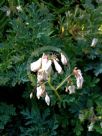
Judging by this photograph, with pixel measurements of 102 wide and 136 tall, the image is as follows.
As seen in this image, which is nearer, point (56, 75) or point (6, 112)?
point (56, 75)

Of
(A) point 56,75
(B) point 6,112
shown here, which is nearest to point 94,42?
(A) point 56,75

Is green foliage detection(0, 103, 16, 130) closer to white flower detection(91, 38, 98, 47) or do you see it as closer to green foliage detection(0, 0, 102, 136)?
green foliage detection(0, 0, 102, 136)

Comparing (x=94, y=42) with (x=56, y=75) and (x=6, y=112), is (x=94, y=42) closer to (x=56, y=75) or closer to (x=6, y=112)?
(x=56, y=75)

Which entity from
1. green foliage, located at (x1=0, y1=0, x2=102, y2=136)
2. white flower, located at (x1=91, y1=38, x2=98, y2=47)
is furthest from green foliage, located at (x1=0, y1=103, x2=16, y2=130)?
white flower, located at (x1=91, y1=38, x2=98, y2=47)

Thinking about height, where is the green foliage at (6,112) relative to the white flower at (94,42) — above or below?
below

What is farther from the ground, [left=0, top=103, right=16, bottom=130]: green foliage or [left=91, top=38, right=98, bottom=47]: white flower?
[left=91, top=38, right=98, bottom=47]: white flower

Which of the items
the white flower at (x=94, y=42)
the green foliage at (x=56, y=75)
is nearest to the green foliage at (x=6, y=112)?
the green foliage at (x=56, y=75)

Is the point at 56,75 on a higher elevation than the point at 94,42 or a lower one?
lower

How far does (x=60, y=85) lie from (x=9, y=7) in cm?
79

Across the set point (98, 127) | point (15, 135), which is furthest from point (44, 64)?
point (15, 135)

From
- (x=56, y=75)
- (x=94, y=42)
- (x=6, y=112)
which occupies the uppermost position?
(x=94, y=42)

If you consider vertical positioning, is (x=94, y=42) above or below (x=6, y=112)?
above

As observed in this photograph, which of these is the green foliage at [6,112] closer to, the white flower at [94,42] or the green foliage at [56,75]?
the green foliage at [56,75]

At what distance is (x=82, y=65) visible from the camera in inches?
90.9
